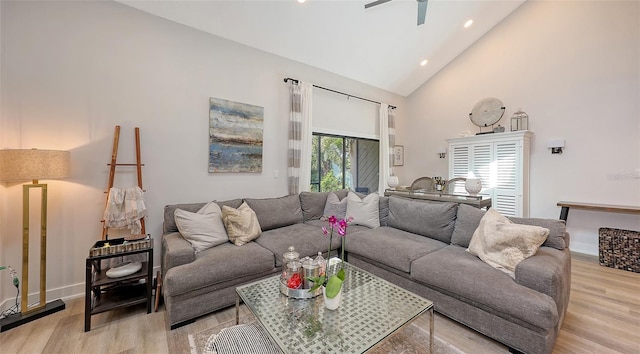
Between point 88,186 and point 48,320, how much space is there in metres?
1.18

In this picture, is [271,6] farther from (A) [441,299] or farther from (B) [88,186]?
(A) [441,299]

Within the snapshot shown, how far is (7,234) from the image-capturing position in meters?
2.12

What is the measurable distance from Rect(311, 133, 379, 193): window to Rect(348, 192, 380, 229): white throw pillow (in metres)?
1.14

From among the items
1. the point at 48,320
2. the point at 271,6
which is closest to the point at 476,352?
the point at 48,320

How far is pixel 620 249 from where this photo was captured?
302 cm

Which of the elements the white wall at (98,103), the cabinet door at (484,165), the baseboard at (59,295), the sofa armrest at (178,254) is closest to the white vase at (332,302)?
the sofa armrest at (178,254)

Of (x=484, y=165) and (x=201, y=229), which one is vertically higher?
(x=484, y=165)

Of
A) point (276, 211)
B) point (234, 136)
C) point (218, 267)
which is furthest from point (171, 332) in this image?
point (234, 136)

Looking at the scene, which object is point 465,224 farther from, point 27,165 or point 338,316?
point 27,165

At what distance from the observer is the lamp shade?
1817mm

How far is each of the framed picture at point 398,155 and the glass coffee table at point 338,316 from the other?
13.3 feet

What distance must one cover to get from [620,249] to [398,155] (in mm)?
3520

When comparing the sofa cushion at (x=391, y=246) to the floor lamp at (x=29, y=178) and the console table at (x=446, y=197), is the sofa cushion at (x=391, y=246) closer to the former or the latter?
the console table at (x=446, y=197)

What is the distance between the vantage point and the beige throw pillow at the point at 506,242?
1817 millimetres
